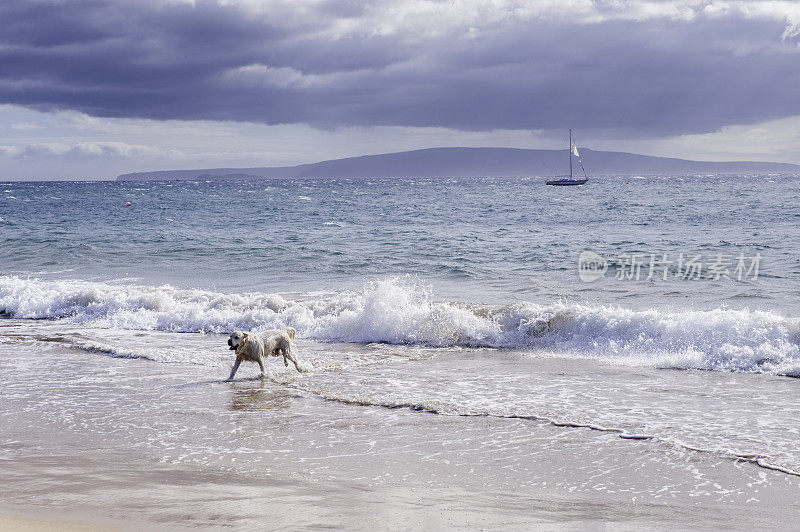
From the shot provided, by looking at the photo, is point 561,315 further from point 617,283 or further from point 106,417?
point 106,417

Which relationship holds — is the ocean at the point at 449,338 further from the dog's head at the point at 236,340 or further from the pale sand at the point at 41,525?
the pale sand at the point at 41,525

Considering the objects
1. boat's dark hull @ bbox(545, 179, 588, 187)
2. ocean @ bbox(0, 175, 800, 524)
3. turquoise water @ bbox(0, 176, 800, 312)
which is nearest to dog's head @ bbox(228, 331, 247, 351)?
ocean @ bbox(0, 175, 800, 524)

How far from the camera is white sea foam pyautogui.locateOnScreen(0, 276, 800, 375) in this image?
12.0 meters

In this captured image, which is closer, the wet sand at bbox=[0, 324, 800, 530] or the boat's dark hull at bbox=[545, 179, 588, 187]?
the wet sand at bbox=[0, 324, 800, 530]

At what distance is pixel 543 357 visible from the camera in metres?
12.3

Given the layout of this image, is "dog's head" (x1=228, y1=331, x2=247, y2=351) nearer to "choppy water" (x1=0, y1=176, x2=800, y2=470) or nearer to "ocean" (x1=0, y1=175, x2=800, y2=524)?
"ocean" (x1=0, y1=175, x2=800, y2=524)

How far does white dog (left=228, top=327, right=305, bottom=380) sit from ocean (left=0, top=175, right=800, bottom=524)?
325mm

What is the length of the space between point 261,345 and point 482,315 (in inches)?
230

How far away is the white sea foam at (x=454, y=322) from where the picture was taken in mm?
12008

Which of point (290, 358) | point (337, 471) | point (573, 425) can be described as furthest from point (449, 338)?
point (337, 471)

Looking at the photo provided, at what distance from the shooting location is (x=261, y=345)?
10.4 m

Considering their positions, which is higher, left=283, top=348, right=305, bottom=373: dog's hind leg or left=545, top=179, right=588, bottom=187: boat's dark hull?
left=545, top=179, right=588, bottom=187: boat's dark hull

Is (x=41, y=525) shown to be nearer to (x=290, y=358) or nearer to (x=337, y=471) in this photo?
(x=337, y=471)

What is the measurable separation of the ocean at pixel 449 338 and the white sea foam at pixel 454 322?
0.14 feet
